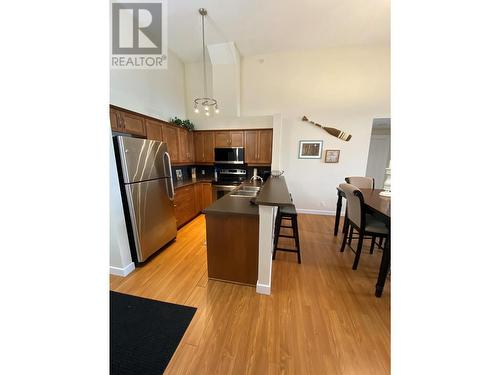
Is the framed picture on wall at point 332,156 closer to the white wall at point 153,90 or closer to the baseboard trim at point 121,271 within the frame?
the white wall at point 153,90

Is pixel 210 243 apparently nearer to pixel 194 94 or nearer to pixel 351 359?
pixel 351 359

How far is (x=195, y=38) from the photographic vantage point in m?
3.37

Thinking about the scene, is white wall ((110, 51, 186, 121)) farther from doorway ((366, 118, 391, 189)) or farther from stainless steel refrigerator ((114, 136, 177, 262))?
doorway ((366, 118, 391, 189))

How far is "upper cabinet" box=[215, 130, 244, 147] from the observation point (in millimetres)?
4137

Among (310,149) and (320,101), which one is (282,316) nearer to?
(310,149)

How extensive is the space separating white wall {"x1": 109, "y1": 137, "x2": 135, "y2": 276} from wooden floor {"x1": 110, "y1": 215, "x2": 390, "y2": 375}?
12 cm

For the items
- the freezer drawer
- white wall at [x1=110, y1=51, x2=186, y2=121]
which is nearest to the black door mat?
the freezer drawer

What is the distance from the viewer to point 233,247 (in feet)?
6.24

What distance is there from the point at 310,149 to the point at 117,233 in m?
3.89

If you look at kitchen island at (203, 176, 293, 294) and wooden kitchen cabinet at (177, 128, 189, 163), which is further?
wooden kitchen cabinet at (177, 128, 189, 163)

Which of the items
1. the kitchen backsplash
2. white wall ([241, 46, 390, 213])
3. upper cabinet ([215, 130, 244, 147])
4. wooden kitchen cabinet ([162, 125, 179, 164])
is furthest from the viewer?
upper cabinet ([215, 130, 244, 147])
